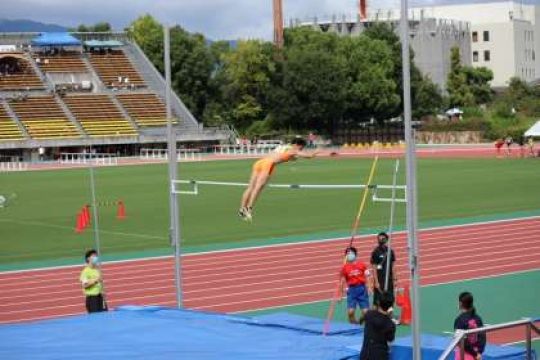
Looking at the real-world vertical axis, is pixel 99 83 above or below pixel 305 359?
above

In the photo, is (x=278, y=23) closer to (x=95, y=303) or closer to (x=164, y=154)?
(x=164, y=154)

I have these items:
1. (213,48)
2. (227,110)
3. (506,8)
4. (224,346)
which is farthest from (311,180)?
(506,8)

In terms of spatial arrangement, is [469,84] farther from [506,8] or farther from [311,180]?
[311,180]

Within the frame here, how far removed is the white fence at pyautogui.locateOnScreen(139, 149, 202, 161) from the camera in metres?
55.4

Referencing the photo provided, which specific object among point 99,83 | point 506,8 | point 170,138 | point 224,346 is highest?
point 506,8

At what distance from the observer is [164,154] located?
57.6 metres

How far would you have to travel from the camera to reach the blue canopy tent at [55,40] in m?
64.0

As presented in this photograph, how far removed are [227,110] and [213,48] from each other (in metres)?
10.5

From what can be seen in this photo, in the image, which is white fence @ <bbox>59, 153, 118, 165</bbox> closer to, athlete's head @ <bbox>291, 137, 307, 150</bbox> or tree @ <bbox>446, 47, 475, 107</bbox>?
tree @ <bbox>446, 47, 475, 107</bbox>

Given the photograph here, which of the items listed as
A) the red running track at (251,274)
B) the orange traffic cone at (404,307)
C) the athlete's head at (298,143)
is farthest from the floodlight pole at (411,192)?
the red running track at (251,274)

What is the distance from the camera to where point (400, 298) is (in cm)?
1285

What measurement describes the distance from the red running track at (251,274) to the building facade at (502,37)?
67199 millimetres

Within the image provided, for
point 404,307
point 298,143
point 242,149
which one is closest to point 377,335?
point 298,143

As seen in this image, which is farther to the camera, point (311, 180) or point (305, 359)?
point (311, 180)
